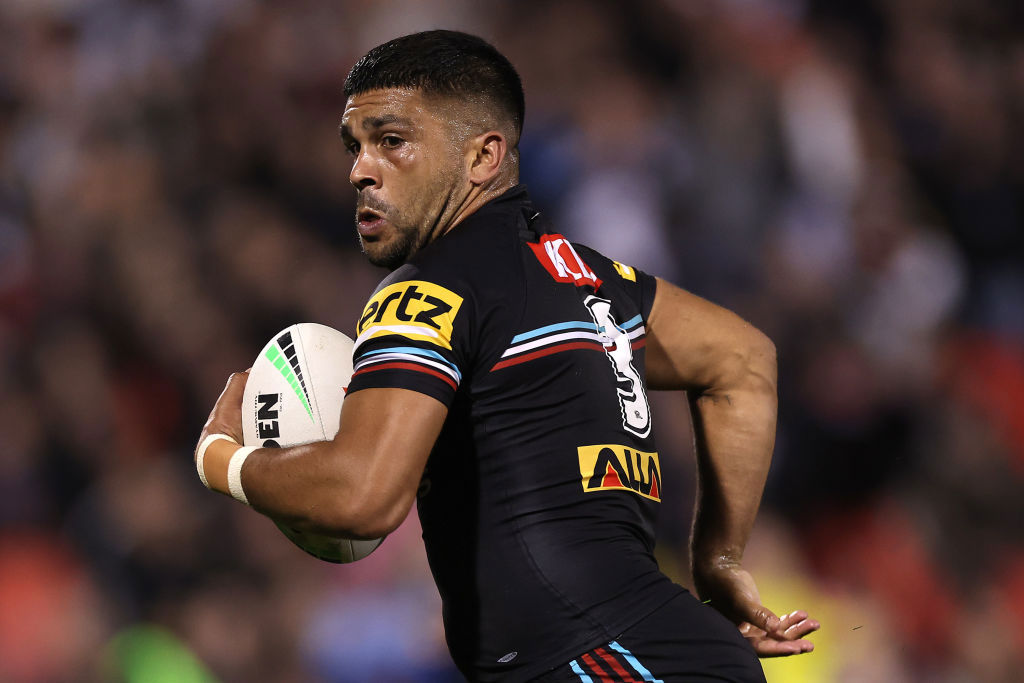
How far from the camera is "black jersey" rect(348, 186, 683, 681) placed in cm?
216

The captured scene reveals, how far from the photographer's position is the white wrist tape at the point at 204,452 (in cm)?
235

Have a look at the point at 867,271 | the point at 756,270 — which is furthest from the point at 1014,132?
the point at 756,270

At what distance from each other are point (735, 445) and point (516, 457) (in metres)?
0.87

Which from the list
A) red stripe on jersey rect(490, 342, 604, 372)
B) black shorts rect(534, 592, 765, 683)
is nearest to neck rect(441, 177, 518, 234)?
red stripe on jersey rect(490, 342, 604, 372)

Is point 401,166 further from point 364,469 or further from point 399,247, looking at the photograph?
point 364,469

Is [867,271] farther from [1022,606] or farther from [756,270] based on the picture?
[1022,606]

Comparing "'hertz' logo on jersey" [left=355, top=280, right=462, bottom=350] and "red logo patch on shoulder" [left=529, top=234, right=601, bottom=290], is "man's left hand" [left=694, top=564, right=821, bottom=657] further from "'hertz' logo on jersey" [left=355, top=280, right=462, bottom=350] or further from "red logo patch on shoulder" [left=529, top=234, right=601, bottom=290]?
"'hertz' logo on jersey" [left=355, top=280, right=462, bottom=350]

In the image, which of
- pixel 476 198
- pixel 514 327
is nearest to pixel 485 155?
pixel 476 198

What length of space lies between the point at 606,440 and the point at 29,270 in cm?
487

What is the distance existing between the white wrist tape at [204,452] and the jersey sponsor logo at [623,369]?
2.66ft

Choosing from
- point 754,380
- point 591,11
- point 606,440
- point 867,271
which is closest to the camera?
point 606,440

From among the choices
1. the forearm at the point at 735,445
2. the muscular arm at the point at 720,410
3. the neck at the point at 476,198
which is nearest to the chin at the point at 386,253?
the neck at the point at 476,198

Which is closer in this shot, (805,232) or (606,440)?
(606,440)

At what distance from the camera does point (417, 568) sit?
16.8 feet
